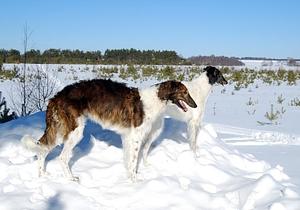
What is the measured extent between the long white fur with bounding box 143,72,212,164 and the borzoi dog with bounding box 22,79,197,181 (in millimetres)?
375

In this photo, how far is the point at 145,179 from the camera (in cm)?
648

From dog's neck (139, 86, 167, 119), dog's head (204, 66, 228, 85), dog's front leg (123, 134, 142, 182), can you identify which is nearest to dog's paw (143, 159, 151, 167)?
dog's front leg (123, 134, 142, 182)

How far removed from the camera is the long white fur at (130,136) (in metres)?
6.34

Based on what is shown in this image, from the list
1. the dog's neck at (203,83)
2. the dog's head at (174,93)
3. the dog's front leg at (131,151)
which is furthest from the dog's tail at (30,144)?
the dog's neck at (203,83)

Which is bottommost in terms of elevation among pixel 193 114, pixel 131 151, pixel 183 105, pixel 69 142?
pixel 131 151

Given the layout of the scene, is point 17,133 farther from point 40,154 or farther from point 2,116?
point 2,116

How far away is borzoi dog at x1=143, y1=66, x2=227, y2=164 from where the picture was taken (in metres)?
7.26

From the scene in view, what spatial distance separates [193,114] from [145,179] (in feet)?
6.19

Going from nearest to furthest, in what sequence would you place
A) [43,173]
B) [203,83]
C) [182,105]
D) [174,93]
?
[43,173] → [174,93] → [182,105] → [203,83]

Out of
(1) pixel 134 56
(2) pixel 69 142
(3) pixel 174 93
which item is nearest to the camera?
(2) pixel 69 142

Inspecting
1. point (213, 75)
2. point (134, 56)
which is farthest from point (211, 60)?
point (213, 75)

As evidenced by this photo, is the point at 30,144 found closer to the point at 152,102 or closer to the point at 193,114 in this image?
the point at 152,102

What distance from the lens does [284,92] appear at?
20.0m

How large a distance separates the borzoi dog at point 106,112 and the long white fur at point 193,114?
1.23 ft
